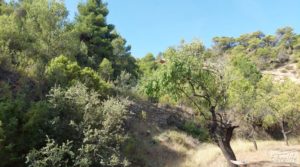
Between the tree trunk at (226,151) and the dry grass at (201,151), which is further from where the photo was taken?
the dry grass at (201,151)

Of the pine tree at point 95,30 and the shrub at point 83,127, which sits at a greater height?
the pine tree at point 95,30

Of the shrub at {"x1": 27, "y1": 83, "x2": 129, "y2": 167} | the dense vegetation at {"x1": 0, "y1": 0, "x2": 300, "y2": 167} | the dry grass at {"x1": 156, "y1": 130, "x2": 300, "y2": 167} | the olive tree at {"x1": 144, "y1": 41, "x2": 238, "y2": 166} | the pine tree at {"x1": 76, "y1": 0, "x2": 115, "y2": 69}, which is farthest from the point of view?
the pine tree at {"x1": 76, "y1": 0, "x2": 115, "y2": 69}

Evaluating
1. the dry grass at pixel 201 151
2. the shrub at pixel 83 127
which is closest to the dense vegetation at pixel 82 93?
the shrub at pixel 83 127

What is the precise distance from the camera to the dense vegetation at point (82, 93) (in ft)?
32.8

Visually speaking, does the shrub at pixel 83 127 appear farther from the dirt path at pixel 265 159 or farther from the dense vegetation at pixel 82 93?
the dirt path at pixel 265 159

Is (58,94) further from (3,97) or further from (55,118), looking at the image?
(3,97)

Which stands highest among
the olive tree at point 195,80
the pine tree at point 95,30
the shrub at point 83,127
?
the pine tree at point 95,30

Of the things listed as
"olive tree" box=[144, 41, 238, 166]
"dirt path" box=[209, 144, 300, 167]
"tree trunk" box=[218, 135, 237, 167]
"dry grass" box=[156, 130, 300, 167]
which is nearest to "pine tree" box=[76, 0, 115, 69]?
"dry grass" box=[156, 130, 300, 167]

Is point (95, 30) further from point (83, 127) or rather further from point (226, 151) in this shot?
point (226, 151)

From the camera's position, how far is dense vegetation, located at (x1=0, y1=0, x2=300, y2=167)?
32.8 ft

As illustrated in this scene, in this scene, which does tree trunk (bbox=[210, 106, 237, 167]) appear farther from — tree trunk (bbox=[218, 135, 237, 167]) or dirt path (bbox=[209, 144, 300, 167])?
dirt path (bbox=[209, 144, 300, 167])

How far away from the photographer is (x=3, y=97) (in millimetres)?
10820

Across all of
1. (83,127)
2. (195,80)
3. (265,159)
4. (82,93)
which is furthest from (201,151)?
(82,93)

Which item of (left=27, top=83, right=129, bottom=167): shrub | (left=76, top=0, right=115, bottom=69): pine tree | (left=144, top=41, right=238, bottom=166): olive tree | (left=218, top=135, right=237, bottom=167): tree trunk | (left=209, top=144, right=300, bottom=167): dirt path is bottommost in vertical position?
(left=209, top=144, right=300, bottom=167): dirt path
